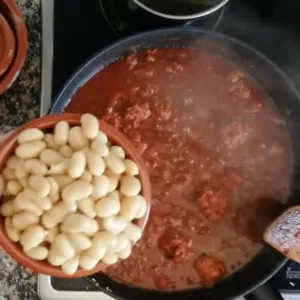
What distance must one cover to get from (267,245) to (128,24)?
438 mm

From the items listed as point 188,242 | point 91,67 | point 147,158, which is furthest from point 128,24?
point 188,242

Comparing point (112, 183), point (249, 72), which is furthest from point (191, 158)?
point (112, 183)

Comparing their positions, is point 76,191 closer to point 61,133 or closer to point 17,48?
point 61,133

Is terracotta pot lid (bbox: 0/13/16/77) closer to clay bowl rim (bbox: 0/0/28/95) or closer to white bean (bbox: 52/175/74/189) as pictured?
clay bowl rim (bbox: 0/0/28/95)

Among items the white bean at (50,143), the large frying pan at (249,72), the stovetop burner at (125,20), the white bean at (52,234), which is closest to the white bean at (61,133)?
the white bean at (50,143)

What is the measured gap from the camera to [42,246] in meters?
0.87

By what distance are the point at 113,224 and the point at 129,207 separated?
0.10ft

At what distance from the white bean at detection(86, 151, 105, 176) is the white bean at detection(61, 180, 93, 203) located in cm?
2

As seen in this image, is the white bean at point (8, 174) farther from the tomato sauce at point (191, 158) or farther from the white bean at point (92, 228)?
the tomato sauce at point (191, 158)

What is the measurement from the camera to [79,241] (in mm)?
843

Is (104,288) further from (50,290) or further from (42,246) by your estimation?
(42,246)

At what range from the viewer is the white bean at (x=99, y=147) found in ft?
2.84

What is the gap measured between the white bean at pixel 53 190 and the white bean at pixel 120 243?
91 millimetres

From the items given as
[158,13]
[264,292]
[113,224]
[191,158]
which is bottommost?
[264,292]
